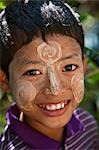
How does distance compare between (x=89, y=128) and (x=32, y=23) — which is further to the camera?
(x=89, y=128)

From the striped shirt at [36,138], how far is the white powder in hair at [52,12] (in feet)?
0.97

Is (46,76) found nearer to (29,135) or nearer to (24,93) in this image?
(24,93)

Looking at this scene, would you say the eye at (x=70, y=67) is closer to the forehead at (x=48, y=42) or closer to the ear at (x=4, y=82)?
the forehead at (x=48, y=42)

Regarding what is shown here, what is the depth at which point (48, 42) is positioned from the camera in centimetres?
130

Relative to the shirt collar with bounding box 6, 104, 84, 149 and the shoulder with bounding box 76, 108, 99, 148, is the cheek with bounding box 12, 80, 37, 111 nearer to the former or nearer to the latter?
the shirt collar with bounding box 6, 104, 84, 149

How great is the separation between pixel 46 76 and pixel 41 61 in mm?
39

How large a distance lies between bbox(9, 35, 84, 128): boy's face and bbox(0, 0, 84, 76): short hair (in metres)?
0.02

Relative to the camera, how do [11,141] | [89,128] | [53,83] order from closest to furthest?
[53,83]
[11,141]
[89,128]

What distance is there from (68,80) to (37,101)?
9cm

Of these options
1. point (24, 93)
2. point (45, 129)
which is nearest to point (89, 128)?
point (45, 129)

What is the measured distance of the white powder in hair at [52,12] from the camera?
4.28ft

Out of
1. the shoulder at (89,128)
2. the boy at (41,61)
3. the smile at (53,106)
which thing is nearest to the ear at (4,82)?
the boy at (41,61)

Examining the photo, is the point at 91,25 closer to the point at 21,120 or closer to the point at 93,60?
the point at 93,60

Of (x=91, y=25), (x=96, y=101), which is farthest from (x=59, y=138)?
(x=91, y=25)
